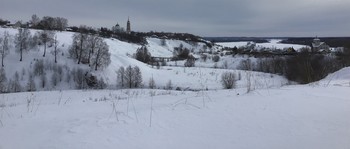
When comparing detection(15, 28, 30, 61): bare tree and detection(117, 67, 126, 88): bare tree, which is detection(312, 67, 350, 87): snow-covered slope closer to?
detection(117, 67, 126, 88): bare tree

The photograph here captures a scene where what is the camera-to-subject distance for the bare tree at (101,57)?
73.8 metres

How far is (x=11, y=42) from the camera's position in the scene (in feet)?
264

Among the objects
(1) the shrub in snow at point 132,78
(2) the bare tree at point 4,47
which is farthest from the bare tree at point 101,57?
(2) the bare tree at point 4,47

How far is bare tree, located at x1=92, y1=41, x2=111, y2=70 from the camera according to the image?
7375cm

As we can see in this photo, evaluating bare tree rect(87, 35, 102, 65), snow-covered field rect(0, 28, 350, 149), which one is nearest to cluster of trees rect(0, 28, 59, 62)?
bare tree rect(87, 35, 102, 65)

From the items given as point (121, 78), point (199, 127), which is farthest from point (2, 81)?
point (199, 127)

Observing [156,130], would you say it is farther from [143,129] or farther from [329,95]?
[329,95]

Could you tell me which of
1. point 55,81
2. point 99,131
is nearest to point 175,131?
point 99,131

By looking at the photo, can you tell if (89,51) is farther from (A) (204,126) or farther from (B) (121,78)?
(A) (204,126)

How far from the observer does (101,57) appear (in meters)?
74.6

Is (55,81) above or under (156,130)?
under

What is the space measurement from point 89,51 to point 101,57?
3729 mm

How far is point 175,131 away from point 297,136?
69.2 inches

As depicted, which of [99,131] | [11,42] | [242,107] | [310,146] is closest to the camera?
[310,146]
